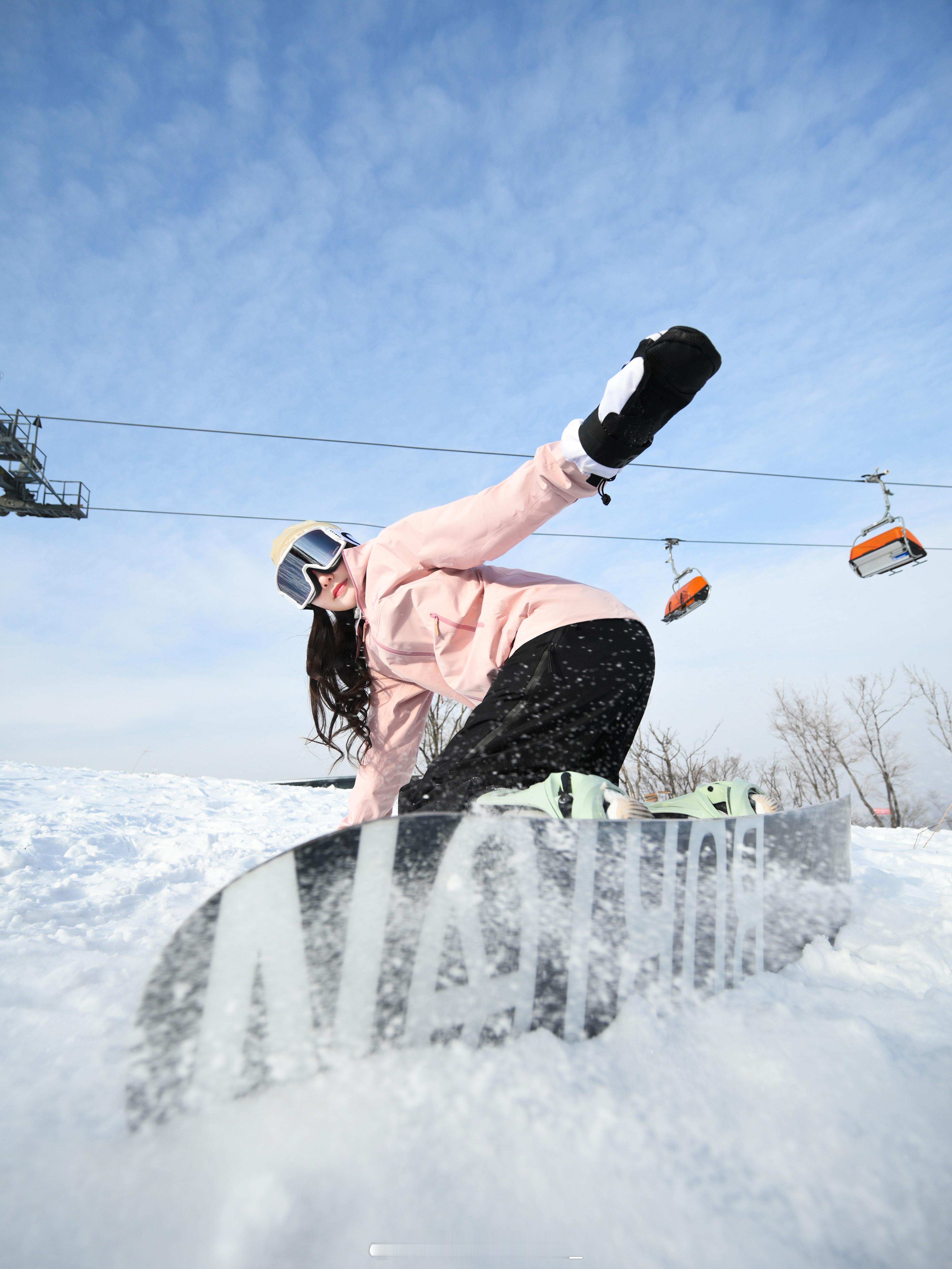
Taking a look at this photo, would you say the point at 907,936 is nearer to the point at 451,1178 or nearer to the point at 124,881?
the point at 451,1178

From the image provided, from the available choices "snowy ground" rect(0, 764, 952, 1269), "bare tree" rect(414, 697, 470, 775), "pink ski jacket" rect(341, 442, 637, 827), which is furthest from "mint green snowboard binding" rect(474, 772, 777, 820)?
"bare tree" rect(414, 697, 470, 775)

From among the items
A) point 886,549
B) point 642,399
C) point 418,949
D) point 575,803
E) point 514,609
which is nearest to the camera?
point 418,949

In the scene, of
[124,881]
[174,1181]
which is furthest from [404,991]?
[124,881]

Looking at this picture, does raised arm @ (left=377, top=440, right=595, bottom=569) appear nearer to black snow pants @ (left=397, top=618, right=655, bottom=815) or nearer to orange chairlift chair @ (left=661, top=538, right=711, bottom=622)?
black snow pants @ (left=397, top=618, right=655, bottom=815)

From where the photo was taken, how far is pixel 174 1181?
573 millimetres

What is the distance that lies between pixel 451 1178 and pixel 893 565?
799 centimetres

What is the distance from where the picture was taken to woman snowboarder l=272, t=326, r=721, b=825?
1.38 metres

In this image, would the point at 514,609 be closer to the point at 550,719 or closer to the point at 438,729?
the point at 550,719

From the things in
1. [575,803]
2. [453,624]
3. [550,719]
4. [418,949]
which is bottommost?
[418,949]

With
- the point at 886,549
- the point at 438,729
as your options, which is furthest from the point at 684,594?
the point at 438,729

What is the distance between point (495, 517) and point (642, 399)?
0.45m

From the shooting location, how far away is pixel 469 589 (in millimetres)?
1716

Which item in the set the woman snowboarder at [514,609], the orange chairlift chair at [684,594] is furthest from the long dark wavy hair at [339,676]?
the orange chairlift chair at [684,594]

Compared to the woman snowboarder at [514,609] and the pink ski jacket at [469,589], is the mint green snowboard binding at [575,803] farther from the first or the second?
the pink ski jacket at [469,589]
